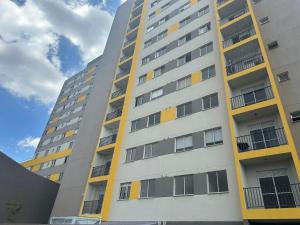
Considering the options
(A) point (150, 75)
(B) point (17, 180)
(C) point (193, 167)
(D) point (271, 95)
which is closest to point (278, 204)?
(C) point (193, 167)

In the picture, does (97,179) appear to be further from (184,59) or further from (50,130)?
(50,130)

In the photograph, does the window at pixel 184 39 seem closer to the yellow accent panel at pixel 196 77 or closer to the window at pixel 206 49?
the window at pixel 206 49

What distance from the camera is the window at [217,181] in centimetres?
1641

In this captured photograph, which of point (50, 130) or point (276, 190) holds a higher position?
point (50, 130)

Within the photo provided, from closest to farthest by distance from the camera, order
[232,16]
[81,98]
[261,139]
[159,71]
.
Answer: [261,139] → [232,16] → [159,71] → [81,98]

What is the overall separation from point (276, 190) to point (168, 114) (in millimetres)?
11905

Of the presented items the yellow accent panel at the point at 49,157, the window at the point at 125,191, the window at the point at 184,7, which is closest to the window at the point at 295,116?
the window at the point at 125,191

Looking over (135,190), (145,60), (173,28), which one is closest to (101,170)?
(135,190)

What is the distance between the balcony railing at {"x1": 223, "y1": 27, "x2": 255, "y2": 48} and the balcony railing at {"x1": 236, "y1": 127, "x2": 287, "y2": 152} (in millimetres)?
10269

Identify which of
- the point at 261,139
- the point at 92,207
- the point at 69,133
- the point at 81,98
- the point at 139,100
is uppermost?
the point at 81,98

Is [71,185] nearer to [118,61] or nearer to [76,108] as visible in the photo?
[118,61]

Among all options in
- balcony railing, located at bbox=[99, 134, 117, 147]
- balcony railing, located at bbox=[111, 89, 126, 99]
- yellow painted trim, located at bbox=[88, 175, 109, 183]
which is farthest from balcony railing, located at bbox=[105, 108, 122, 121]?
yellow painted trim, located at bbox=[88, 175, 109, 183]

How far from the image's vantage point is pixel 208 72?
23406mm

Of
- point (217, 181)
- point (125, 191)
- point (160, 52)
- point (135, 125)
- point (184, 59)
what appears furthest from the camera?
point (160, 52)
